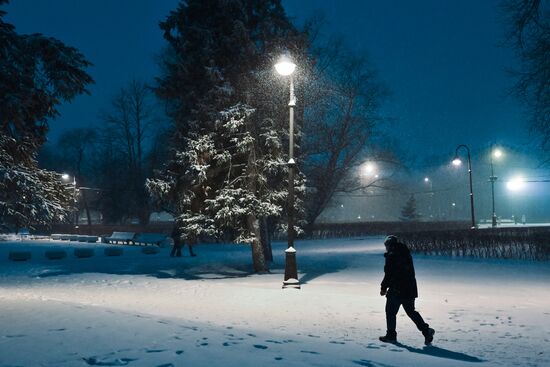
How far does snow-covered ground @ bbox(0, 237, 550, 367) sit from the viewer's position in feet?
20.1

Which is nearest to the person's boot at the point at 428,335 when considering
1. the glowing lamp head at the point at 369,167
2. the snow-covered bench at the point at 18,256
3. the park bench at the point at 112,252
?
the snow-covered bench at the point at 18,256

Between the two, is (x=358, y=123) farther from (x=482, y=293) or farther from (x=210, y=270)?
(x=482, y=293)

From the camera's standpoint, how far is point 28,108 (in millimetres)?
12219

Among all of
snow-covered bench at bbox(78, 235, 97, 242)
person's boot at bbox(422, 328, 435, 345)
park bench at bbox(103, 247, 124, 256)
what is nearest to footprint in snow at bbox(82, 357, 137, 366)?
person's boot at bbox(422, 328, 435, 345)

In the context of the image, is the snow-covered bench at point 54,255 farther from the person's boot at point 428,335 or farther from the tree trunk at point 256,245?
the person's boot at point 428,335

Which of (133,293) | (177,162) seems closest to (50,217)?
(133,293)

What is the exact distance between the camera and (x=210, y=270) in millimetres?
21141

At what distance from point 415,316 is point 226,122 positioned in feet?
40.4

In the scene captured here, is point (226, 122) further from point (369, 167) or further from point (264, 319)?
point (369, 167)

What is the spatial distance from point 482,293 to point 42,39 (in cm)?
1345

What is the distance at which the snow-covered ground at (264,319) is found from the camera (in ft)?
20.1

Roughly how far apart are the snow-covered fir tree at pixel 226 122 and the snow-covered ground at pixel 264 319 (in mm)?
2562

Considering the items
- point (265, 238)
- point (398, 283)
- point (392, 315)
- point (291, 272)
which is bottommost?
point (392, 315)

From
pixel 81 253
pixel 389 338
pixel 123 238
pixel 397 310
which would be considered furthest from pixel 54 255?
pixel 397 310
